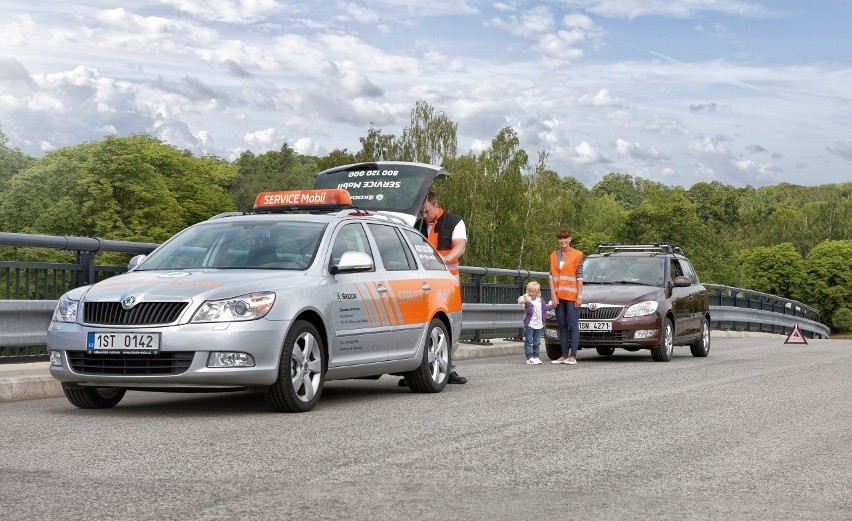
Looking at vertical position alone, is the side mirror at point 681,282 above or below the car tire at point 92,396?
above

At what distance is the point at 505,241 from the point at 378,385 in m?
73.0

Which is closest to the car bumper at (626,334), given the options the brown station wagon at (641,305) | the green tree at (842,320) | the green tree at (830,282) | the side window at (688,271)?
the brown station wagon at (641,305)

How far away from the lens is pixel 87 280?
39.5ft

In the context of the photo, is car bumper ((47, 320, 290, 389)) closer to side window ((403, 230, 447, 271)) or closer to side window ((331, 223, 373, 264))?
side window ((331, 223, 373, 264))

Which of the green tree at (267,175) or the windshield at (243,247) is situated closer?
the windshield at (243,247)

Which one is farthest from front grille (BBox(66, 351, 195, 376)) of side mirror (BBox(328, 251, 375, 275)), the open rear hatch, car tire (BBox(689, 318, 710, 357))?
car tire (BBox(689, 318, 710, 357))

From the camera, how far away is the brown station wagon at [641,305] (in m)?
18.9

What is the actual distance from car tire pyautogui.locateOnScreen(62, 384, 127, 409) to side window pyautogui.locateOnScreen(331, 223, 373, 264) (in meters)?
2.11

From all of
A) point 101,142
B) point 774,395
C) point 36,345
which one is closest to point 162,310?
point 36,345

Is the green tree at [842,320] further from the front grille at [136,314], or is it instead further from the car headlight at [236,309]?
the front grille at [136,314]

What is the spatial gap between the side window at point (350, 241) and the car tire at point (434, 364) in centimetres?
119

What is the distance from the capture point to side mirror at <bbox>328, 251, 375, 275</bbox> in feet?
33.9

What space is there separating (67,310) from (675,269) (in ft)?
43.0

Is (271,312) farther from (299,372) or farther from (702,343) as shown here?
(702,343)
